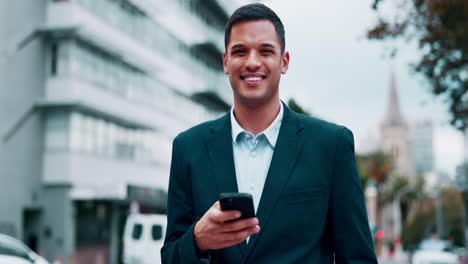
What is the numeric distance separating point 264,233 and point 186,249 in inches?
11.2

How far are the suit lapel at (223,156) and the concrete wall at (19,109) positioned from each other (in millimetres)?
25889

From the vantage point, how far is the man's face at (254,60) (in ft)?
7.79

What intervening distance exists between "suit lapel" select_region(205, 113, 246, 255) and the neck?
0.08m

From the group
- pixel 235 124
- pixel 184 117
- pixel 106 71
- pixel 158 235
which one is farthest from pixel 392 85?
pixel 235 124

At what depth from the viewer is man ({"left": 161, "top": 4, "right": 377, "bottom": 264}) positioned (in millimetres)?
2281

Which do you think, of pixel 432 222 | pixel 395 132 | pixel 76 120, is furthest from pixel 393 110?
pixel 76 120

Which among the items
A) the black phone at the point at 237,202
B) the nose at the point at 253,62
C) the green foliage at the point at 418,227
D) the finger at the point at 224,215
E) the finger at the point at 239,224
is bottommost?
the green foliage at the point at 418,227

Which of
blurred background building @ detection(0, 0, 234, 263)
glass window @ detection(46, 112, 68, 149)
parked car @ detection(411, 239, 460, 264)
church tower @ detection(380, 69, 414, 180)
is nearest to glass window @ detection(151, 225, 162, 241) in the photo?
parked car @ detection(411, 239, 460, 264)

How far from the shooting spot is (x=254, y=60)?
2.36m

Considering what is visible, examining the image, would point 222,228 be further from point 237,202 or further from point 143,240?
point 143,240

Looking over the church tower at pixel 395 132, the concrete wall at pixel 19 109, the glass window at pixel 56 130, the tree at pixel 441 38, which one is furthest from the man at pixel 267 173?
the church tower at pixel 395 132

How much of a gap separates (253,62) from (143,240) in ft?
60.8

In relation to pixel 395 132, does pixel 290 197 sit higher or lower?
lower

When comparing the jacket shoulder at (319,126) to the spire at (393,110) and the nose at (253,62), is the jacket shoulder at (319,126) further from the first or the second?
the spire at (393,110)
